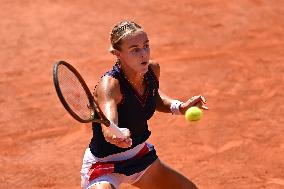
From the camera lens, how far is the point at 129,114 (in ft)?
14.9

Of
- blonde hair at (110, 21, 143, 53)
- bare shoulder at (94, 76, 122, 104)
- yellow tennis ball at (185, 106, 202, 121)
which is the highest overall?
blonde hair at (110, 21, 143, 53)

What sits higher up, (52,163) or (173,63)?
(173,63)

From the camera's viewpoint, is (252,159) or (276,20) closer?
(252,159)

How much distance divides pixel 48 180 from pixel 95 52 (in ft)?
12.1

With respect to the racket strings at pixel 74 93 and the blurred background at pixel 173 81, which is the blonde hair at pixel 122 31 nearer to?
the racket strings at pixel 74 93

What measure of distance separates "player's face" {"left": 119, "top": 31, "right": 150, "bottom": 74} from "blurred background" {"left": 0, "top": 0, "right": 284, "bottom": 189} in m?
2.53

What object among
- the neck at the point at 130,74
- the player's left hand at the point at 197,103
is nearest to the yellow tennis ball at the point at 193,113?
the player's left hand at the point at 197,103

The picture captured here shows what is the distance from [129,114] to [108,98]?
0.88 ft

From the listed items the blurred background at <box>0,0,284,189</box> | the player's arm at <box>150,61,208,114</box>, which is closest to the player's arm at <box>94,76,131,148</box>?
the player's arm at <box>150,61,208,114</box>

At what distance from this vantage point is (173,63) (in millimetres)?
9648

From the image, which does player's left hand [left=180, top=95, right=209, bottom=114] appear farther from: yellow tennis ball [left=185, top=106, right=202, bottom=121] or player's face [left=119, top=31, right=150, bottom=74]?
player's face [left=119, top=31, right=150, bottom=74]

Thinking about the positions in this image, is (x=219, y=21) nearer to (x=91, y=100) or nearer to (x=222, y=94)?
(x=222, y=94)

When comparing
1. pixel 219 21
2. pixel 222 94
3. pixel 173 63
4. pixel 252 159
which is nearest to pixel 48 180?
pixel 252 159

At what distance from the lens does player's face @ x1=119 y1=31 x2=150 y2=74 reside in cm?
438
